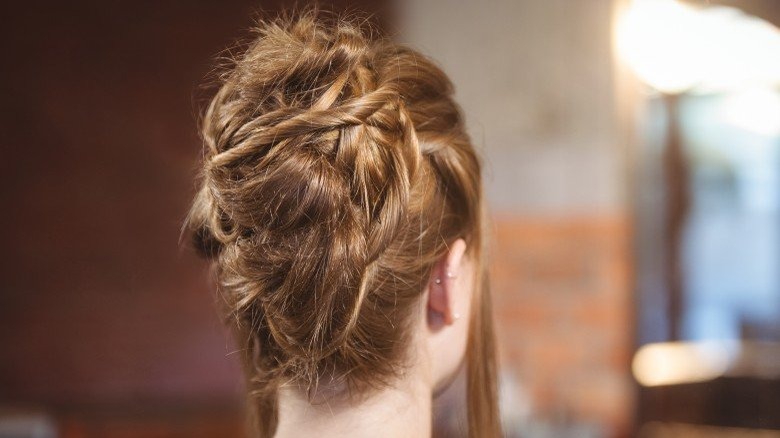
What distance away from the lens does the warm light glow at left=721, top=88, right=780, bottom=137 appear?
305cm

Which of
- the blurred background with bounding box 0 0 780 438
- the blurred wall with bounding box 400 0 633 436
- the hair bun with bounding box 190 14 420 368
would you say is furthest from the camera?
the blurred wall with bounding box 400 0 633 436

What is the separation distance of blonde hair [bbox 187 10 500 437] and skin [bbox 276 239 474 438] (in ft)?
0.06

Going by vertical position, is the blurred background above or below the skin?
above

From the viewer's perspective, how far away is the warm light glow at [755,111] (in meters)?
3.05

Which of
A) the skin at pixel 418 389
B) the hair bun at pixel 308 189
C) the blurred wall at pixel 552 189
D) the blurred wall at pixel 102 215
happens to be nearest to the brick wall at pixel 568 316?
the blurred wall at pixel 552 189

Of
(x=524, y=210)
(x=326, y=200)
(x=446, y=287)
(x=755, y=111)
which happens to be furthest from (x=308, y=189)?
(x=755, y=111)

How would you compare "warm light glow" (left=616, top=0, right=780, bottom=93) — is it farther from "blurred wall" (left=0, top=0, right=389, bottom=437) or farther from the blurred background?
"blurred wall" (left=0, top=0, right=389, bottom=437)

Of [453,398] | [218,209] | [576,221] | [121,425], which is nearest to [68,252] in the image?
[121,425]

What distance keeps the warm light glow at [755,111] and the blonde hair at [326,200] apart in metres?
2.52

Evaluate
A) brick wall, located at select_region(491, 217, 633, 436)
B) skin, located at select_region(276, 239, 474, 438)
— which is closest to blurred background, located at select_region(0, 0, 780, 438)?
brick wall, located at select_region(491, 217, 633, 436)

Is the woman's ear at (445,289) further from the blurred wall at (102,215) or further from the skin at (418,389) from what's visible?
A: the blurred wall at (102,215)

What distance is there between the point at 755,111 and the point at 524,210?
976 mm

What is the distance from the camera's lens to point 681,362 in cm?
318

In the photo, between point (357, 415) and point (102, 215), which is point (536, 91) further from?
point (357, 415)
